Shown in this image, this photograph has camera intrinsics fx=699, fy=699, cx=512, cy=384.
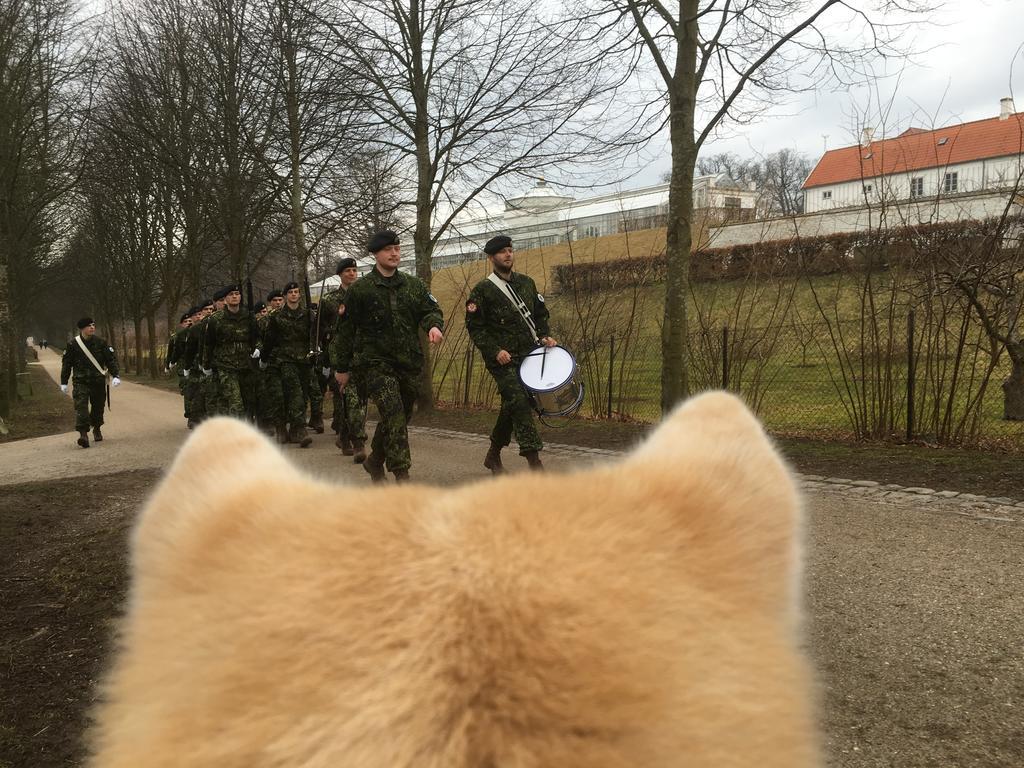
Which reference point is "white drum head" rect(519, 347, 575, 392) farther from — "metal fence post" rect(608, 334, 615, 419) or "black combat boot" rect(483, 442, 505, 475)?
"metal fence post" rect(608, 334, 615, 419)

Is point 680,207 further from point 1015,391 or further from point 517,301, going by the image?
point 1015,391

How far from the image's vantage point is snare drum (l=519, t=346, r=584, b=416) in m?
6.98

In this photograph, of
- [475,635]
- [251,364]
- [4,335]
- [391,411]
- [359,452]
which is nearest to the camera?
[475,635]

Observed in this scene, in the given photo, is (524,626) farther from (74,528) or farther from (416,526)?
(74,528)

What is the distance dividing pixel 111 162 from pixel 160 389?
435 inches

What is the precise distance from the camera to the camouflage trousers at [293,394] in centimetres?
1201

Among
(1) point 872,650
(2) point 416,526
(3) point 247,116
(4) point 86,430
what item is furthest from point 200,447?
(3) point 247,116

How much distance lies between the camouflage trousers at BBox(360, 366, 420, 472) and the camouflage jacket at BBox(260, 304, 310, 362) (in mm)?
5710

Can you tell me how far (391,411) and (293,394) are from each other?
19.3ft

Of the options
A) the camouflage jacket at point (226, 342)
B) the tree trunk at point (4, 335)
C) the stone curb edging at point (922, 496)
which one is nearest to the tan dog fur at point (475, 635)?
the stone curb edging at point (922, 496)

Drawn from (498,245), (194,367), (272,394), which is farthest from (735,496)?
(194,367)

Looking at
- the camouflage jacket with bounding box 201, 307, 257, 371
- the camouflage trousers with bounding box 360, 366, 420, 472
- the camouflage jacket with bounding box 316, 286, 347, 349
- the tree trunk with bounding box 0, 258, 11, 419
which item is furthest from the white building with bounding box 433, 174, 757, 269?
the tree trunk with bounding box 0, 258, 11, 419

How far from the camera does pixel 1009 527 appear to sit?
5516 millimetres

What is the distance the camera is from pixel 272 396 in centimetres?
1210
